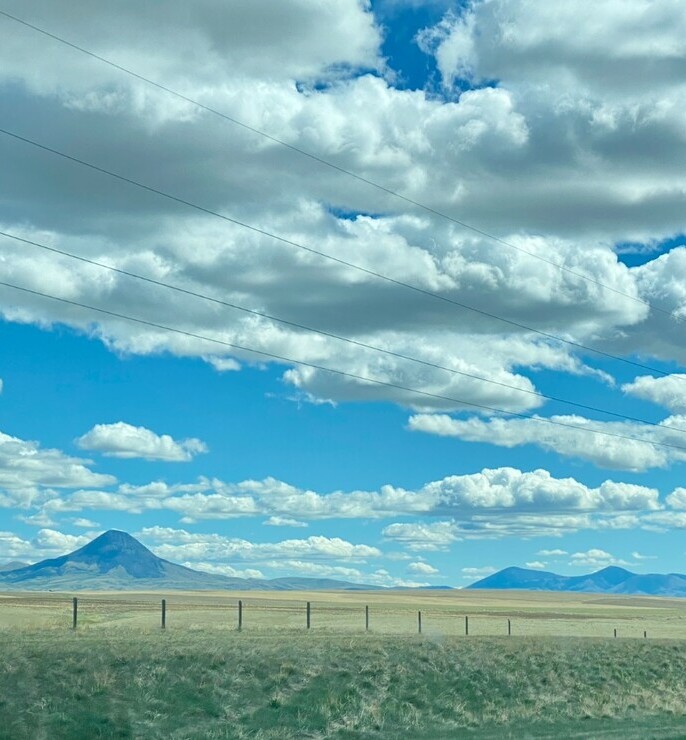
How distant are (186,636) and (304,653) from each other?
9037 mm

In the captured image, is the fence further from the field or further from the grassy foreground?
the grassy foreground

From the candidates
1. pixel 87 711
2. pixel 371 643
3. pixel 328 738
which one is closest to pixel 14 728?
pixel 87 711

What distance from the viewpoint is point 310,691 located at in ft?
119

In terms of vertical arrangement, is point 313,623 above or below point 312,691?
above

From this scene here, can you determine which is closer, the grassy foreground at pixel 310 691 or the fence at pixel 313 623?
the grassy foreground at pixel 310 691

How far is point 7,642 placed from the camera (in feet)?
132

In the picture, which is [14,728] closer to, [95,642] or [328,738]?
[328,738]

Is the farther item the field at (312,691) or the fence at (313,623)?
the fence at (313,623)

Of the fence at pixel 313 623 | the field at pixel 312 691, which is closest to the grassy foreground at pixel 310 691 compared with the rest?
the field at pixel 312 691

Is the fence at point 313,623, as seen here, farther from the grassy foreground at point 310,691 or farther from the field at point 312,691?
the grassy foreground at point 310,691

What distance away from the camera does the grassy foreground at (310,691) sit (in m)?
30.8

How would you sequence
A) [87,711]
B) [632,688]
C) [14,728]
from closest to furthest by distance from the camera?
[14,728]
[87,711]
[632,688]

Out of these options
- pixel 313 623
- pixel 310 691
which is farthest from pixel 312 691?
pixel 313 623

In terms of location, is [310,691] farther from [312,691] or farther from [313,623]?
[313,623]
